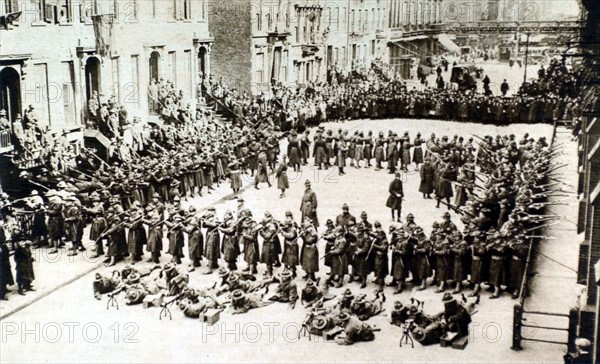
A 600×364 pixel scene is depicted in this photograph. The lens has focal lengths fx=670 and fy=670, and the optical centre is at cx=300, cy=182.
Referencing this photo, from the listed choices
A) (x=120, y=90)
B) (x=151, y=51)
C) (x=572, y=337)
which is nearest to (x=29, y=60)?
(x=120, y=90)

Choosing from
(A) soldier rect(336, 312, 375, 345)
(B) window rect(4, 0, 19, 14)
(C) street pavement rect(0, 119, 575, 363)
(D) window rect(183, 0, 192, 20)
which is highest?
(D) window rect(183, 0, 192, 20)

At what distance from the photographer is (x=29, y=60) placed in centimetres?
2131

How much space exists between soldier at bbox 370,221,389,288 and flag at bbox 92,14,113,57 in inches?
583

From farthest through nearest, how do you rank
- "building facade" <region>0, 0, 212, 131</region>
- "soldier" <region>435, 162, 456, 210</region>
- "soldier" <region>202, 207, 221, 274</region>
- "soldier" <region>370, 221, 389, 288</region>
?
"soldier" <region>435, 162, 456, 210</region>
"building facade" <region>0, 0, 212, 131</region>
"soldier" <region>202, 207, 221, 274</region>
"soldier" <region>370, 221, 389, 288</region>

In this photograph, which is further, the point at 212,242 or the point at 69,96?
the point at 69,96

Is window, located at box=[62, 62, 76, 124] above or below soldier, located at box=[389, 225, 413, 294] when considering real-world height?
above

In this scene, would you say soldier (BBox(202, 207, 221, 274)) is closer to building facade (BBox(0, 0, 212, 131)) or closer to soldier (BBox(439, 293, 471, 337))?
soldier (BBox(439, 293, 471, 337))

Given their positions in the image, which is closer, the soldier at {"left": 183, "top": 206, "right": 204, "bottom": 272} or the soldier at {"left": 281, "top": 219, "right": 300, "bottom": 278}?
the soldier at {"left": 281, "top": 219, "right": 300, "bottom": 278}

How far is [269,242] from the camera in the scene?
52.4 ft

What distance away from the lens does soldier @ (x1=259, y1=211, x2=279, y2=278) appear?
629 inches

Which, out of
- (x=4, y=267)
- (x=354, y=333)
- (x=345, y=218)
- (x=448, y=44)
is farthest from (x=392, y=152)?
Result: (x=4, y=267)

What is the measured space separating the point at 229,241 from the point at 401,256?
4115 millimetres

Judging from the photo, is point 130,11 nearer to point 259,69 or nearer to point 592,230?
point 259,69

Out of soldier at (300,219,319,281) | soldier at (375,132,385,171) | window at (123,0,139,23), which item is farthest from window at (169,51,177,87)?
soldier at (300,219,319,281)
